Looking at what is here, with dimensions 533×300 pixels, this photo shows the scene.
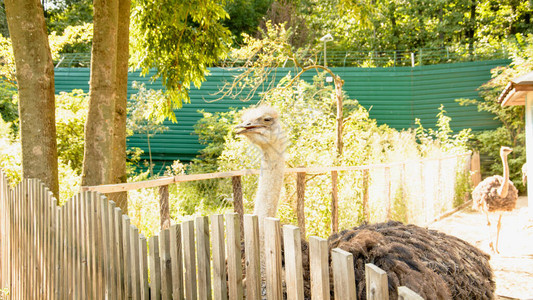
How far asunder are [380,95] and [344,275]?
51.6 feet

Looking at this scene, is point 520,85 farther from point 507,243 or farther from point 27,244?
point 27,244

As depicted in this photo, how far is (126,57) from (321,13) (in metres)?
21.2

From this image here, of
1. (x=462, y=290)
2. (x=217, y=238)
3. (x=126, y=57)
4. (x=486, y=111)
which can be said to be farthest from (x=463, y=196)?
(x=217, y=238)

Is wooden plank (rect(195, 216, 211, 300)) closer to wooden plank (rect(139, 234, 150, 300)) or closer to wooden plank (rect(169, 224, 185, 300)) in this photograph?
wooden plank (rect(169, 224, 185, 300))

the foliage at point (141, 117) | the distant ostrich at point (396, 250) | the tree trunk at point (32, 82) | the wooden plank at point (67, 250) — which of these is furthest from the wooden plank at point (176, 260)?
the foliage at point (141, 117)

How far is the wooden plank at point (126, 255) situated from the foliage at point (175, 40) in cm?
509

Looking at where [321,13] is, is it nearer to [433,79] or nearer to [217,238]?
[433,79]

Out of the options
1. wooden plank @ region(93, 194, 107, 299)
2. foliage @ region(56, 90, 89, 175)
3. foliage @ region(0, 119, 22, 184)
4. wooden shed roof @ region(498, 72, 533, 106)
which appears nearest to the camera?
wooden plank @ region(93, 194, 107, 299)

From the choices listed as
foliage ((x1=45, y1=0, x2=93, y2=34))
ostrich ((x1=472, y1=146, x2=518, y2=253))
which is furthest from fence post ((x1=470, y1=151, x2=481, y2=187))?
foliage ((x1=45, y1=0, x2=93, y2=34))

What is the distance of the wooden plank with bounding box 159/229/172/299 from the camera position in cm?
197

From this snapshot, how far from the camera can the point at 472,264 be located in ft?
10.3

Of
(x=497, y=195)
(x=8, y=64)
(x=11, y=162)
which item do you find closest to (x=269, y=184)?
(x=497, y=195)

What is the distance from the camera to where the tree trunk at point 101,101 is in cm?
504

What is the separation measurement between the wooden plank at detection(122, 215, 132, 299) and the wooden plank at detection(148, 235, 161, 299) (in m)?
0.25
